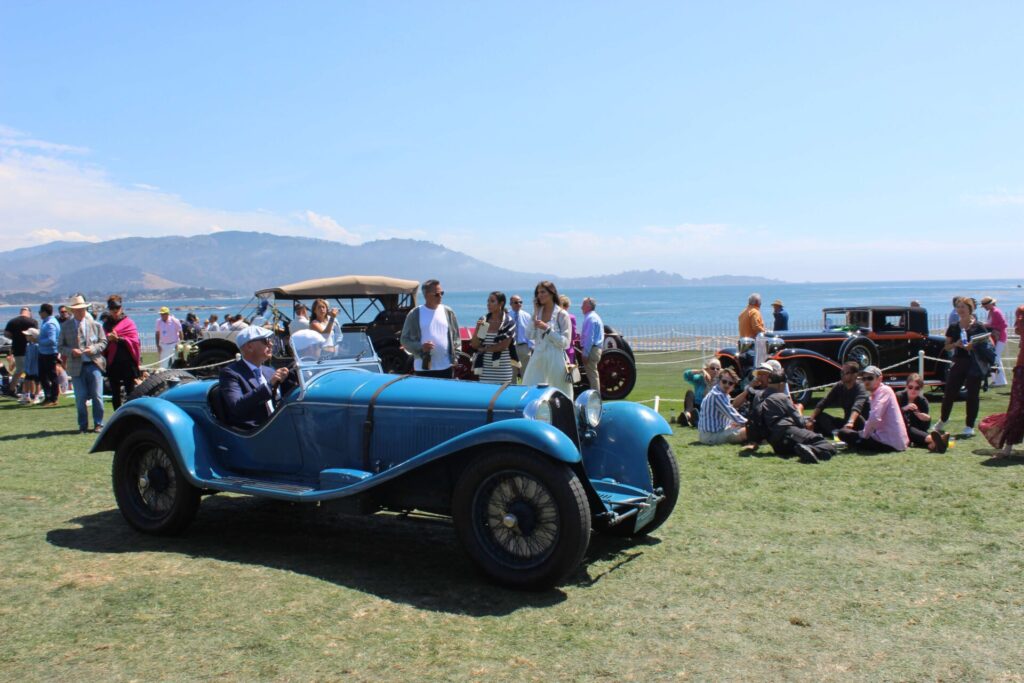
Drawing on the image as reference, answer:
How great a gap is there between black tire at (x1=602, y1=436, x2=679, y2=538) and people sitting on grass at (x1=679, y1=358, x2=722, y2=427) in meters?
3.96

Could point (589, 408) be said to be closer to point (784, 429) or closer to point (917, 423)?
point (784, 429)

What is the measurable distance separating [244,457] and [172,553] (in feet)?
2.28

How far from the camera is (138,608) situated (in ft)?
12.2

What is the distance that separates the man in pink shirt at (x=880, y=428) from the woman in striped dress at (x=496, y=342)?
347cm

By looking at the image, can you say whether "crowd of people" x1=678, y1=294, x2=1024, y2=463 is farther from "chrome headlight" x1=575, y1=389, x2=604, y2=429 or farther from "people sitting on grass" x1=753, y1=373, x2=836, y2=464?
"chrome headlight" x1=575, y1=389, x2=604, y2=429

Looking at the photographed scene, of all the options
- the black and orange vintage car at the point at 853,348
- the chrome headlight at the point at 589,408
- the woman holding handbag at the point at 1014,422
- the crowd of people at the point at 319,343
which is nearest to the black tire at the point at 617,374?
the crowd of people at the point at 319,343

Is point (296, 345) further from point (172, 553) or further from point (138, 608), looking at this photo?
point (138, 608)

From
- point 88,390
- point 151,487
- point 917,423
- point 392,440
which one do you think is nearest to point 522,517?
point 392,440

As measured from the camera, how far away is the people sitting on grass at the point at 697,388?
29.7ft

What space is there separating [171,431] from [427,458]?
5.93 ft

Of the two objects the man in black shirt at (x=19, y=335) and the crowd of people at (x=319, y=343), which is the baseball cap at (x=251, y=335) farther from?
the man in black shirt at (x=19, y=335)

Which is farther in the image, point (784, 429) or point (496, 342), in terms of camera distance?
point (496, 342)

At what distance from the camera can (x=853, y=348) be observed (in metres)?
12.4

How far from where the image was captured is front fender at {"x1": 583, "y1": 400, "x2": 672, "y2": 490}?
190 inches
